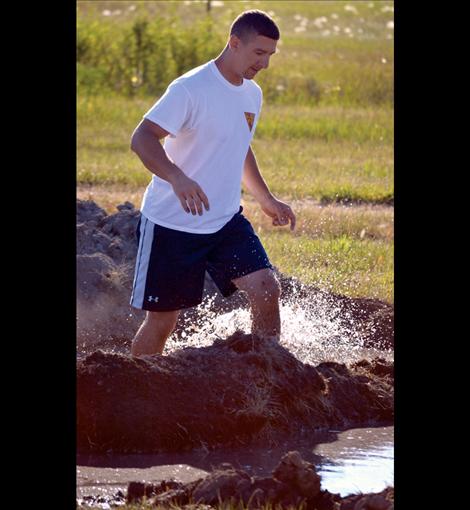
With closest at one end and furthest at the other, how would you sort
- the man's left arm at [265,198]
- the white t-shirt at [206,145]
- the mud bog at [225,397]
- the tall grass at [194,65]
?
the mud bog at [225,397] < the white t-shirt at [206,145] < the man's left arm at [265,198] < the tall grass at [194,65]

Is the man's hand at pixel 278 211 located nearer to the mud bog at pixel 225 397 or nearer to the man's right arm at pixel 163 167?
the mud bog at pixel 225 397

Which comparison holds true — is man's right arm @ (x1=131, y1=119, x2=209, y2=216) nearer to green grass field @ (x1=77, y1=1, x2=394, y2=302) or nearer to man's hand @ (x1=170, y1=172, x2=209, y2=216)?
man's hand @ (x1=170, y1=172, x2=209, y2=216)

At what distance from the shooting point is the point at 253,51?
6352 millimetres

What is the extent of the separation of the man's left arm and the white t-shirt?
0.95ft

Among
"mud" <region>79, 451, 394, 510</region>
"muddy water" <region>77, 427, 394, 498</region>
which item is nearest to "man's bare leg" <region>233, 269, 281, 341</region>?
"muddy water" <region>77, 427, 394, 498</region>

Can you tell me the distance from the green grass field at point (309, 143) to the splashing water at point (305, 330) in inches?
34.1

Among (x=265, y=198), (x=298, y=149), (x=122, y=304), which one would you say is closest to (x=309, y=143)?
(x=298, y=149)

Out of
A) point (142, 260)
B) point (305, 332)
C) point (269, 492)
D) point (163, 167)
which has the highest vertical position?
point (163, 167)

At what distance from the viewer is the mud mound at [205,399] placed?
20.1 ft

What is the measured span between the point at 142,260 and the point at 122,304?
2639 mm

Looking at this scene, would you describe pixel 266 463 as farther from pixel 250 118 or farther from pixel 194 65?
pixel 194 65

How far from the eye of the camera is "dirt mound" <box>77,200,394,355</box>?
888 centimetres

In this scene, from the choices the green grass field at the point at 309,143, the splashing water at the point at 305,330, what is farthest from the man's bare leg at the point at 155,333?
the green grass field at the point at 309,143
